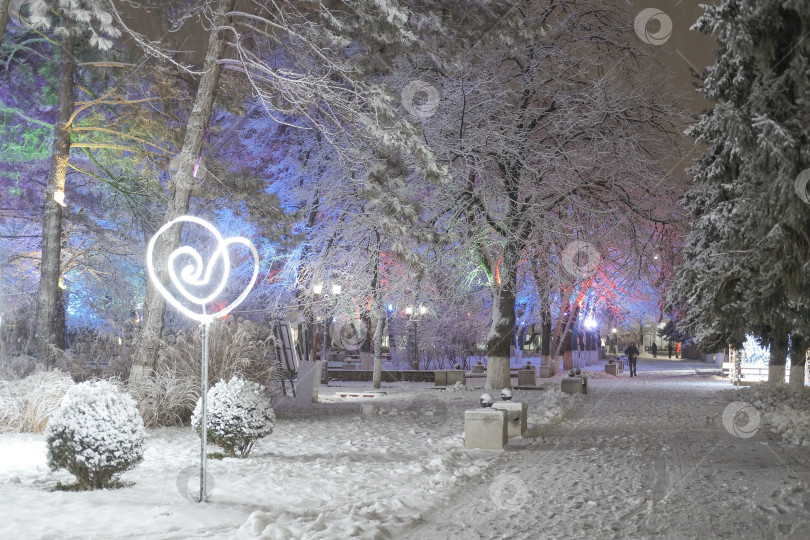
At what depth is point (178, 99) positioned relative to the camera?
1714 cm

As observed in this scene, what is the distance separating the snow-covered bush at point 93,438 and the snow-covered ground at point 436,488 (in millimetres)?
316

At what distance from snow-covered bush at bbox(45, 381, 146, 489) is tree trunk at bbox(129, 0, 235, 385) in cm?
652

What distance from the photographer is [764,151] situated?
11.3 metres

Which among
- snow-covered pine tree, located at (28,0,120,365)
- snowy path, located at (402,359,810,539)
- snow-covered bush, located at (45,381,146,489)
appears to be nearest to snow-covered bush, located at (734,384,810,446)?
snowy path, located at (402,359,810,539)

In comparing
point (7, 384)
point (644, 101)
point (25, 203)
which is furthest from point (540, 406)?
point (25, 203)

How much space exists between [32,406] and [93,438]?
5.68m

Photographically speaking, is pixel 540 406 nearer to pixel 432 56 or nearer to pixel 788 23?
pixel 432 56

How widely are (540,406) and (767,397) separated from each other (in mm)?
6884

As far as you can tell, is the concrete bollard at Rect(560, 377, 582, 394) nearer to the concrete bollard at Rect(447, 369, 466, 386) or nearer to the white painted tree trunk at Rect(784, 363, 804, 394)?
the concrete bollard at Rect(447, 369, 466, 386)

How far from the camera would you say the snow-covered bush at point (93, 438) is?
762cm

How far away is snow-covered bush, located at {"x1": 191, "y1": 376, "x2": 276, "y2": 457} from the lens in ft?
33.1

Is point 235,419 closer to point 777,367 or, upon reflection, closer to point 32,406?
point 32,406

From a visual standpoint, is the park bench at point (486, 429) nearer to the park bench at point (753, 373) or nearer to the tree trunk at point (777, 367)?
the tree trunk at point (777, 367)

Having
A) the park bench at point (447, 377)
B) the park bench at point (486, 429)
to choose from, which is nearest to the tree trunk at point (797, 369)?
the park bench at point (447, 377)
